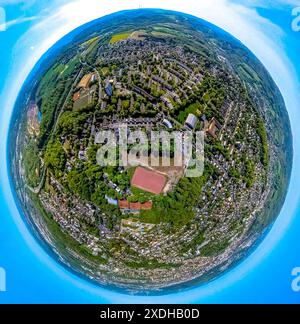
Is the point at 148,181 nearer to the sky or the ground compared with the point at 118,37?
nearer to the ground

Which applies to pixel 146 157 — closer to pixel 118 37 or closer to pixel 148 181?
pixel 148 181

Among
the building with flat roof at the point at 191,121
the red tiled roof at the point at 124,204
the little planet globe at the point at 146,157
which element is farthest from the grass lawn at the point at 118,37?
the red tiled roof at the point at 124,204

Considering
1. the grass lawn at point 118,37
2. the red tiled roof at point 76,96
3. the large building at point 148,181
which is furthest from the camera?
the grass lawn at point 118,37

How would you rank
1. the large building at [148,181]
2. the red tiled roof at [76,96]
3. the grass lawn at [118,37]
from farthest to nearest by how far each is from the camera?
the grass lawn at [118,37] < the red tiled roof at [76,96] < the large building at [148,181]

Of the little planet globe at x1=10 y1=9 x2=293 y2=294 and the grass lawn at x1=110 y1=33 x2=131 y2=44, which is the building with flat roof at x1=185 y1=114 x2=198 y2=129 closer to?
the little planet globe at x1=10 y1=9 x2=293 y2=294

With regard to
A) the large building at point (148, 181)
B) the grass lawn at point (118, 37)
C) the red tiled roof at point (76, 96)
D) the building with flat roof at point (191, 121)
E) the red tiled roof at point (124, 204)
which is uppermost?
the grass lawn at point (118, 37)

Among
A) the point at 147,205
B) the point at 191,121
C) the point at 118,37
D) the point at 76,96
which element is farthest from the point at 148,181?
the point at 118,37

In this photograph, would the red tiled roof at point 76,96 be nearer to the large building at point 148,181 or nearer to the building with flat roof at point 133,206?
the large building at point 148,181

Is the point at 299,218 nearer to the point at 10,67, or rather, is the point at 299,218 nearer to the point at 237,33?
the point at 237,33
